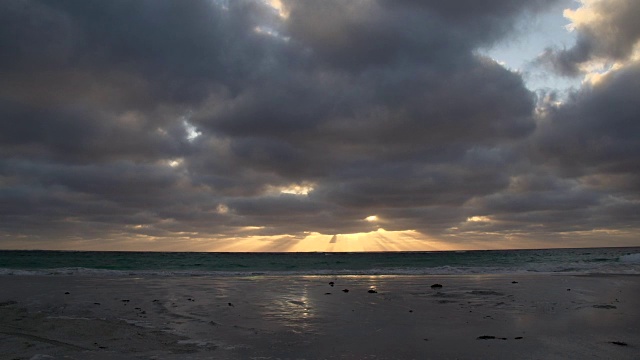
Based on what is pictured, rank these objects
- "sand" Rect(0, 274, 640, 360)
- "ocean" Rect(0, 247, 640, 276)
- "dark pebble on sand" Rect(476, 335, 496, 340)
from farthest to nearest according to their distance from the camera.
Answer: "ocean" Rect(0, 247, 640, 276), "dark pebble on sand" Rect(476, 335, 496, 340), "sand" Rect(0, 274, 640, 360)

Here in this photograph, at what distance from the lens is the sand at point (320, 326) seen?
8484 millimetres

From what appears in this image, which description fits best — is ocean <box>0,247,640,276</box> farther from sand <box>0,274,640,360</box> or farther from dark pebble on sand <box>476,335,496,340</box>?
dark pebble on sand <box>476,335,496,340</box>

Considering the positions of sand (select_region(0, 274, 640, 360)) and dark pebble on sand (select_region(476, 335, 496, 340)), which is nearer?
sand (select_region(0, 274, 640, 360))

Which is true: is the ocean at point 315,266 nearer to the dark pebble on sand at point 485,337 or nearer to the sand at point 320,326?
the sand at point 320,326

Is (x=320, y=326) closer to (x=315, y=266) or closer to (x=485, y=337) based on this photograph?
(x=485, y=337)

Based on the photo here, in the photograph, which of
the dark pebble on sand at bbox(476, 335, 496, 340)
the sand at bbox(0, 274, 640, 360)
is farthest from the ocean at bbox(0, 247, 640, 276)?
the dark pebble on sand at bbox(476, 335, 496, 340)

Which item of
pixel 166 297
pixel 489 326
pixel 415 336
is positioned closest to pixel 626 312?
pixel 489 326

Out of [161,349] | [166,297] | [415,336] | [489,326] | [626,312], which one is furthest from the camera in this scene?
[166,297]

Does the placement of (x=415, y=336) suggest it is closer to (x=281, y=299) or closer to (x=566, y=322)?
(x=566, y=322)

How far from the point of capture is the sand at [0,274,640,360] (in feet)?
27.8

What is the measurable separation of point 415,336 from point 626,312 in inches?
318

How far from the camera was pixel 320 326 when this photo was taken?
11.2m

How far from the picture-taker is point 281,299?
17.2 m

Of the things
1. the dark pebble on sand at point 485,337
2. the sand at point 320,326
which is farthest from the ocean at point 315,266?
the dark pebble on sand at point 485,337
